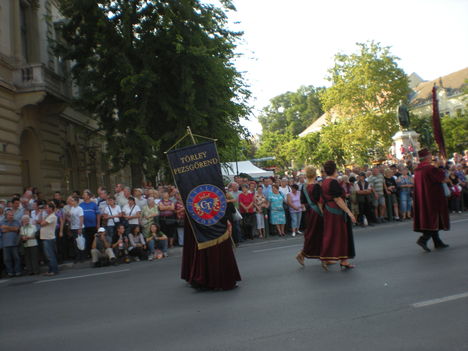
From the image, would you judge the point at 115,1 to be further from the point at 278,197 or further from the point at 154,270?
the point at 154,270

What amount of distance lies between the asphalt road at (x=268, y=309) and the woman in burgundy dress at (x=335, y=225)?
28cm

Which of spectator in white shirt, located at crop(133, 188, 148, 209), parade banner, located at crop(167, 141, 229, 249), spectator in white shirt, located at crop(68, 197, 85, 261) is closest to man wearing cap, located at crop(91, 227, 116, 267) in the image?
spectator in white shirt, located at crop(68, 197, 85, 261)

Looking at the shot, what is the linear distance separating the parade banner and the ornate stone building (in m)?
10.7

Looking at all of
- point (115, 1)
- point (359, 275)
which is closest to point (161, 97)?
point (115, 1)

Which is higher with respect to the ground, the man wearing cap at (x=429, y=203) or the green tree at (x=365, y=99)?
the green tree at (x=365, y=99)

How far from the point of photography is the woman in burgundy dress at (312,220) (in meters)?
8.48

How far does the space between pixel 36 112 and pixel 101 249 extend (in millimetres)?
9227

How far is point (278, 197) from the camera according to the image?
15.7 metres

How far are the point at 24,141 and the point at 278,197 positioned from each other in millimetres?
10763

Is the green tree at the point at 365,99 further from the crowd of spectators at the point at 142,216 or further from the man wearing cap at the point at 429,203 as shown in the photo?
the man wearing cap at the point at 429,203

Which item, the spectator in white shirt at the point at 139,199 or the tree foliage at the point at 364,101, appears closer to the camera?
the spectator in white shirt at the point at 139,199

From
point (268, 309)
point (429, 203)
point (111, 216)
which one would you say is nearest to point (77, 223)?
point (111, 216)

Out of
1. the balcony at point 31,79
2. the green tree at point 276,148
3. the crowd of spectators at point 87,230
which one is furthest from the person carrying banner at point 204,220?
the green tree at point 276,148

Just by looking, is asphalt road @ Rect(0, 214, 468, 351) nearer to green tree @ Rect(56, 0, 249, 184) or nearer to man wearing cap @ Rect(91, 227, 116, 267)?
man wearing cap @ Rect(91, 227, 116, 267)
